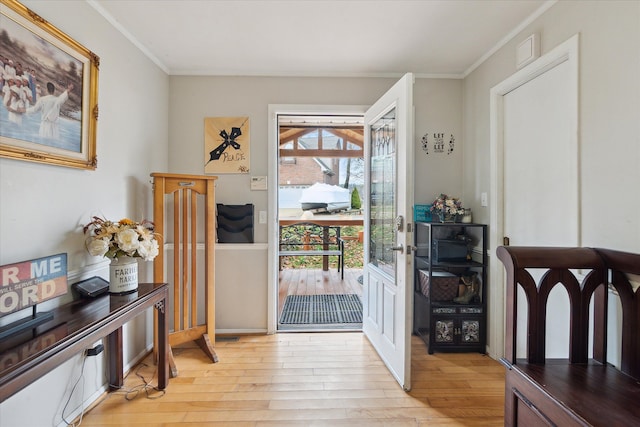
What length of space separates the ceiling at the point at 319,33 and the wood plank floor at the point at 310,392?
251cm

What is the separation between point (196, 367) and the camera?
2150mm

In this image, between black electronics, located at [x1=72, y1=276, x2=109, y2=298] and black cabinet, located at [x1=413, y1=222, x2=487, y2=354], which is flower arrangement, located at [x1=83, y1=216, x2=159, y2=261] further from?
black cabinet, located at [x1=413, y1=222, x2=487, y2=354]

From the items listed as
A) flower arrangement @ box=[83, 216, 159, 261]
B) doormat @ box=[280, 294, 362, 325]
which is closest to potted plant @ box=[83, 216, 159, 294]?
flower arrangement @ box=[83, 216, 159, 261]

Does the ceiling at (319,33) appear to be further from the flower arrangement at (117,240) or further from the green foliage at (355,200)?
the green foliage at (355,200)

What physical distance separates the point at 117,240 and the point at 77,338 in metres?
0.63

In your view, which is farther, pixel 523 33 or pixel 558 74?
pixel 523 33

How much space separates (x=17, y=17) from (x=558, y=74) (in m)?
2.91

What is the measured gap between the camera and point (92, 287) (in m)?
1.62

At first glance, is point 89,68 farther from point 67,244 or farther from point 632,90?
point 632,90

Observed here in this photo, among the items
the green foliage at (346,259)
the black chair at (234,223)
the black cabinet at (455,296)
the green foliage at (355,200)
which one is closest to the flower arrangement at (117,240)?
the black chair at (234,223)

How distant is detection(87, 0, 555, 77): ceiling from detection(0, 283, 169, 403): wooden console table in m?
1.84

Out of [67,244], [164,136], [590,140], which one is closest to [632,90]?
[590,140]

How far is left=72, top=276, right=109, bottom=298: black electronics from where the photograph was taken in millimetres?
1579

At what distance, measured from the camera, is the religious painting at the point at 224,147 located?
2.64 meters
